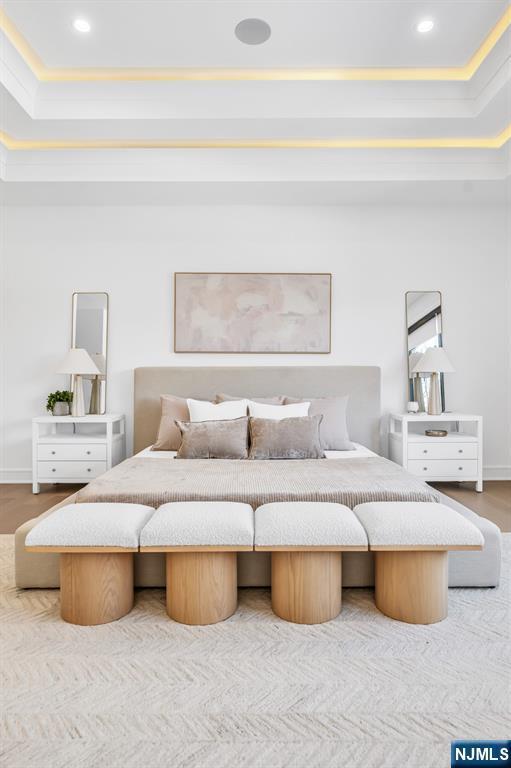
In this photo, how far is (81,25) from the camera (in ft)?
9.16

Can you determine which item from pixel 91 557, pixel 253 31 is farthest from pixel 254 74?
pixel 91 557

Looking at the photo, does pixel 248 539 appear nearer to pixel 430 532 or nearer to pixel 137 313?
pixel 430 532

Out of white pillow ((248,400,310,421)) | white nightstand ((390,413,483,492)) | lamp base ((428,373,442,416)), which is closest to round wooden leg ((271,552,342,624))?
white pillow ((248,400,310,421))

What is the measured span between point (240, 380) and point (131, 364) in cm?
106

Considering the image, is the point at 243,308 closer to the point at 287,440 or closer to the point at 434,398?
the point at 287,440

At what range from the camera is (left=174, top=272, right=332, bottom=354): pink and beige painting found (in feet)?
14.8

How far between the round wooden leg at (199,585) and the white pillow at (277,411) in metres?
1.75

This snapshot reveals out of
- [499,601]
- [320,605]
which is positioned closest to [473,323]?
[499,601]

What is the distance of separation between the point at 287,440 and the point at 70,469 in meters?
1.95

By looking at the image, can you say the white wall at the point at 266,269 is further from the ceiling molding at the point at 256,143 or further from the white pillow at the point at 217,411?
the white pillow at the point at 217,411

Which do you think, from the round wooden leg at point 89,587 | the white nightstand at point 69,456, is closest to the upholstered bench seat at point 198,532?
the round wooden leg at point 89,587

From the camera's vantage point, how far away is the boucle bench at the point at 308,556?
192 centimetres

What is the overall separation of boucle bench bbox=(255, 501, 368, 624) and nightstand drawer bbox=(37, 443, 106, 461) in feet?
8.05

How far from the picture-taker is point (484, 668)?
1.68 meters
